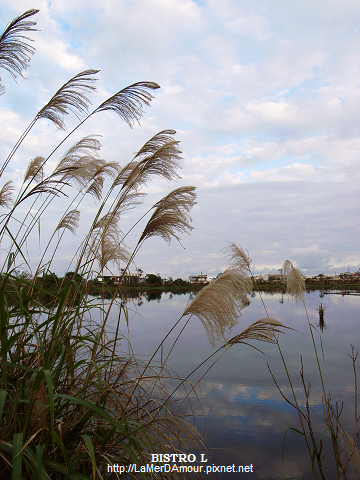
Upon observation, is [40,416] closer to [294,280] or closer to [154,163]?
[154,163]

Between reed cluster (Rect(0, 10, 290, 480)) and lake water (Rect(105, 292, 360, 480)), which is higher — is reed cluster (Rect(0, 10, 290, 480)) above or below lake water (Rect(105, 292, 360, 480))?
above

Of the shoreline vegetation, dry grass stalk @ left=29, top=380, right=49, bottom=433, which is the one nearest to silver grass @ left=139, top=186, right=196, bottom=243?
the shoreline vegetation

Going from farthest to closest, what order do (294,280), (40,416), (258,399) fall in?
(258,399), (294,280), (40,416)

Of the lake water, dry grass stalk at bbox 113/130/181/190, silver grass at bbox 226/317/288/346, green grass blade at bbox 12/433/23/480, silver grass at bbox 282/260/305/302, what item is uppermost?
dry grass stalk at bbox 113/130/181/190

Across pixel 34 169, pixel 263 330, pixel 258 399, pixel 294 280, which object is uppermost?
pixel 34 169

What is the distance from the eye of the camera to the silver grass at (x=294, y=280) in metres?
3.07

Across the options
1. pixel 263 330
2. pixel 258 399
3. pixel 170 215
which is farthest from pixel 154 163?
pixel 258 399

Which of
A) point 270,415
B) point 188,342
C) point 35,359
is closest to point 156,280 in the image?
point 188,342

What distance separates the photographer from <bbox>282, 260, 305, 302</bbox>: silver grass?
10.1 ft

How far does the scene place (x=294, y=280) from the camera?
3.15m

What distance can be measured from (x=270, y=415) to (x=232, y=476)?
188 cm

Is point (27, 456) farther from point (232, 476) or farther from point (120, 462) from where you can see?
point (232, 476)

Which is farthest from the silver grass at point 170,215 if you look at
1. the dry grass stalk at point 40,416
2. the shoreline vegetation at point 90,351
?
the dry grass stalk at point 40,416

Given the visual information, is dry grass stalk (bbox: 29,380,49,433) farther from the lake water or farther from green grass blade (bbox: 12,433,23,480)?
the lake water
